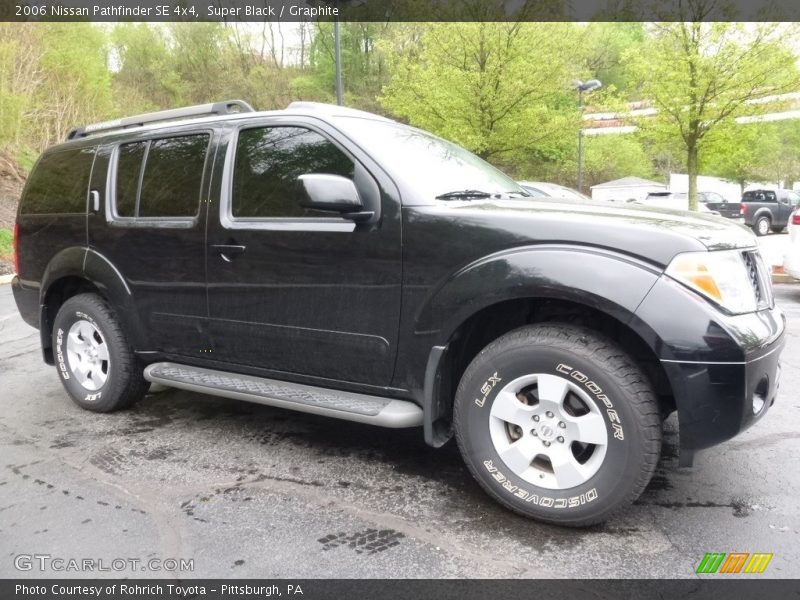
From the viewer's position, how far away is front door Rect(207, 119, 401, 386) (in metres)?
3.04

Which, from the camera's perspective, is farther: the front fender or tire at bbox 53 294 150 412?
tire at bbox 53 294 150 412

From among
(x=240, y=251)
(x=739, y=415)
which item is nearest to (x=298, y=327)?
(x=240, y=251)

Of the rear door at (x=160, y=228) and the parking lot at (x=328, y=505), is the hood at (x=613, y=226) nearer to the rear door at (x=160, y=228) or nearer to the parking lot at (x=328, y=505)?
the parking lot at (x=328, y=505)

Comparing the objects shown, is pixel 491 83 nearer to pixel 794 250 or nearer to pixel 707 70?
pixel 707 70

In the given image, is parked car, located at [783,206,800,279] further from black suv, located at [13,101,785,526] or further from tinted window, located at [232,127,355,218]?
tinted window, located at [232,127,355,218]

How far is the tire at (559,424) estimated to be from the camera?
252 centimetres

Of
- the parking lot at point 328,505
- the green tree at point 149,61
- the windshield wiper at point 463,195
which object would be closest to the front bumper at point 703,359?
the parking lot at point 328,505

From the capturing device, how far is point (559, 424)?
Answer: 8.75ft

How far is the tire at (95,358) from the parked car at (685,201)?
17.5 metres

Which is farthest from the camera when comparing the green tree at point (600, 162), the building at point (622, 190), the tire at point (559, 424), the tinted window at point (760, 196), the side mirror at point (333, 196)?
the green tree at point (600, 162)

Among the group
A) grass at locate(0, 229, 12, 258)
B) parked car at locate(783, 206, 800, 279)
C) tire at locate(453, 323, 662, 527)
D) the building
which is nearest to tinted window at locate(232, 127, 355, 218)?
tire at locate(453, 323, 662, 527)

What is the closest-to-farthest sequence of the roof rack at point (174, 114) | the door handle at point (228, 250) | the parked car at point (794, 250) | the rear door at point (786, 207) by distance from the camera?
the door handle at point (228, 250) < the roof rack at point (174, 114) < the parked car at point (794, 250) < the rear door at point (786, 207)
